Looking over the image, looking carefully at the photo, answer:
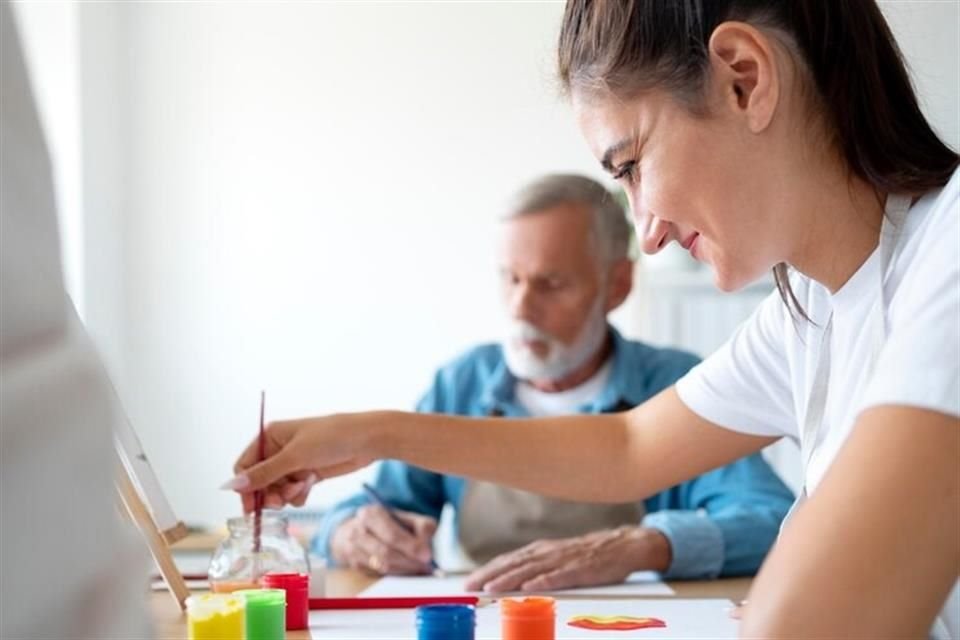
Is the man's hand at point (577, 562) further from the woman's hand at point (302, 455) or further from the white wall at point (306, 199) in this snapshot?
the white wall at point (306, 199)

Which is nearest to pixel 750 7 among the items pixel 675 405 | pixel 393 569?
pixel 675 405

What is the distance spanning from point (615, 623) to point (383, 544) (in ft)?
2.37

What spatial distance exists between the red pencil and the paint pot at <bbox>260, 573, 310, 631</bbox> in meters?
0.14

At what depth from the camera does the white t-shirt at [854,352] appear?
916mm

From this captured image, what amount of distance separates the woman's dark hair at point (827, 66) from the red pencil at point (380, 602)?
625 millimetres

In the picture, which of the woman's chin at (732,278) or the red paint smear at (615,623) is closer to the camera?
the woman's chin at (732,278)

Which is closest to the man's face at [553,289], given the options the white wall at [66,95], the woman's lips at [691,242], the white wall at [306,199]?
the woman's lips at [691,242]

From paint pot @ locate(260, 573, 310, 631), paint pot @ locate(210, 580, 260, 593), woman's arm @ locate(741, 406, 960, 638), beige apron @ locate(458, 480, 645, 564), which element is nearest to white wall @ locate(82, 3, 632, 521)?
beige apron @ locate(458, 480, 645, 564)

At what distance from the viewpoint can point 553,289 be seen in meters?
2.65

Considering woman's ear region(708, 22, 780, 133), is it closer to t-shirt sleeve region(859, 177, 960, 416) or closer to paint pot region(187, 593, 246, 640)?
t-shirt sleeve region(859, 177, 960, 416)

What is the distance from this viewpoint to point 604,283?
2689 mm

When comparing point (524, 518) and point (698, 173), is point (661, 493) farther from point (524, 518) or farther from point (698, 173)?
point (698, 173)

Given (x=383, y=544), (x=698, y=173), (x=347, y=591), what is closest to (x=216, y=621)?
(x=698, y=173)

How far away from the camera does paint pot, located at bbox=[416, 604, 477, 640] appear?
120 cm
